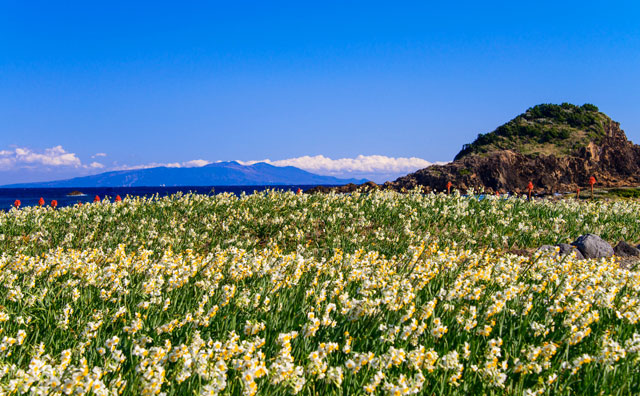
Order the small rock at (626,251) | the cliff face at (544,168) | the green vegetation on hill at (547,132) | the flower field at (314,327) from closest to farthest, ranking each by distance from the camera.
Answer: the flower field at (314,327) → the small rock at (626,251) → the cliff face at (544,168) → the green vegetation on hill at (547,132)

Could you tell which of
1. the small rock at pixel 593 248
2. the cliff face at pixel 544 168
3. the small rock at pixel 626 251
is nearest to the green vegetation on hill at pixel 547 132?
the cliff face at pixel 544 168

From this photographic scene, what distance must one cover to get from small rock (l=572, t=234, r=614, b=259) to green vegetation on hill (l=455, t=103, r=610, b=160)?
71257 mm

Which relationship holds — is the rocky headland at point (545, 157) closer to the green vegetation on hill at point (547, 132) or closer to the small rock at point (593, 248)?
the green vegetation on hill at point (547, 132)

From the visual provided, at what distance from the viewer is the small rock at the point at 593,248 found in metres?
11.1

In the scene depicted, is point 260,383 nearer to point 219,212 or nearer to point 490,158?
point 219,212

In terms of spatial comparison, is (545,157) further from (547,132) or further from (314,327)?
(314,327)

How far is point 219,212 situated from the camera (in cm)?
1492

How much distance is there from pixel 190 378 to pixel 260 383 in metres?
0.55

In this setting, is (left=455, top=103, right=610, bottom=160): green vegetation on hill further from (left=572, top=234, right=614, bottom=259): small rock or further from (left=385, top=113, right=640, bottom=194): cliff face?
(left=572, top=234, right=614, bottom=259): small rock

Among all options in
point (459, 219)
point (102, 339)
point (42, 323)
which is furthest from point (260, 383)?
point (459, 219)

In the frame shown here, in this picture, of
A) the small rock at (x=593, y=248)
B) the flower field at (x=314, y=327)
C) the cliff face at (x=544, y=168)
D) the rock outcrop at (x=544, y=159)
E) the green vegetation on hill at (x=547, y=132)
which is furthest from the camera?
the green vegetation on hill at (x=547, y=132)

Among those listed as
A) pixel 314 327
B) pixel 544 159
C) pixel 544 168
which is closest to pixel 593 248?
pixel 314 327

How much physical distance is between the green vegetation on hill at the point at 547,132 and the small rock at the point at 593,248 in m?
71.3

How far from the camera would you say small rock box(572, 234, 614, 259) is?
36.6ft
